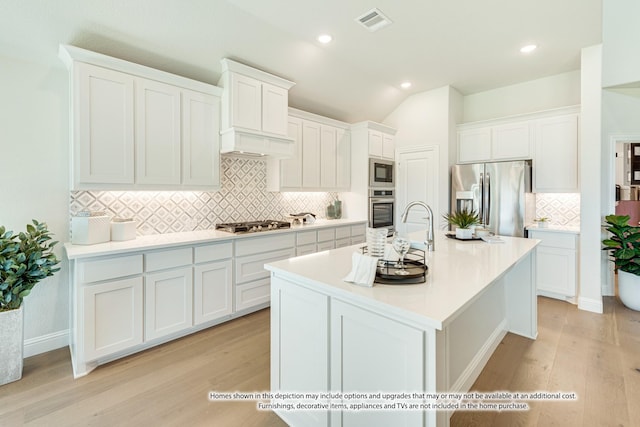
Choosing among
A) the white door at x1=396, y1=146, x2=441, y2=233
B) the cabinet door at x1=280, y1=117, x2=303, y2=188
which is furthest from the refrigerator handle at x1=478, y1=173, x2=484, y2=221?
the cabinet door at x1=280, y1=117, x2=303, y2=188

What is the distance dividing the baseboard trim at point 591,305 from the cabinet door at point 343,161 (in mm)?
3176

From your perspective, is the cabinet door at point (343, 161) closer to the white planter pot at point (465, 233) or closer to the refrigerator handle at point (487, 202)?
the refrigerator handle at point (487, 202)

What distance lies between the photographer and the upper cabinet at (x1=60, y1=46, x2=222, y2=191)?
2.30 m

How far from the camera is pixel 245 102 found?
3.13m

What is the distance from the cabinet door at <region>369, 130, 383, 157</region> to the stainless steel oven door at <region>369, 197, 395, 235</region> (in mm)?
705

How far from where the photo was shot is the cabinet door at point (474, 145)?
425cm

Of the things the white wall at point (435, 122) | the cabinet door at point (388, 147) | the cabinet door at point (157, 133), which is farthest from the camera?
the cabinet door at point (388, 147)

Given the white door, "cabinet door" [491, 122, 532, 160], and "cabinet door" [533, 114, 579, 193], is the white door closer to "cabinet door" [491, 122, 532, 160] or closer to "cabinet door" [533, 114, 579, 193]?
"cabinet door" [491, 122, 532, 160]

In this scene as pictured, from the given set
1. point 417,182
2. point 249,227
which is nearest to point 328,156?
point 417,182

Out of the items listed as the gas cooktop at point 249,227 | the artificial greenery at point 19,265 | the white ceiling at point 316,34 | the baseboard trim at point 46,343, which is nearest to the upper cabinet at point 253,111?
the white ceiling at point 316,34

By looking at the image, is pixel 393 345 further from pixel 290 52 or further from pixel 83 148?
pixel 290 52

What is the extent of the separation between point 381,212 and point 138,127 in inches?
135

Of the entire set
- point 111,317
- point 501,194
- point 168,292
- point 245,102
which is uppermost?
point 245,102

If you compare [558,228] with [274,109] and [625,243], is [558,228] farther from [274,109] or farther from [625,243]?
[274,109]
